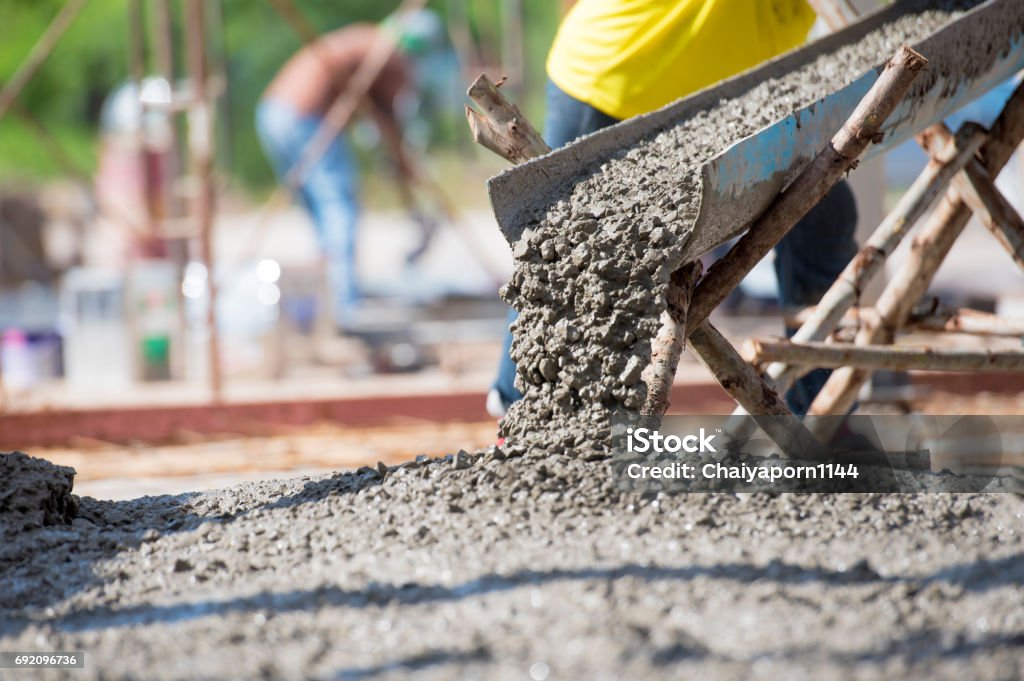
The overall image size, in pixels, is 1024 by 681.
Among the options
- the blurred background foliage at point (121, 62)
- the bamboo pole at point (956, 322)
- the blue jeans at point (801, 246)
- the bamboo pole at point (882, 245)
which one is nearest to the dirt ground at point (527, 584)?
the bamboo pole at point (882, 245)

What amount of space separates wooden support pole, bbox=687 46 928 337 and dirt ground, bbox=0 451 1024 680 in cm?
41

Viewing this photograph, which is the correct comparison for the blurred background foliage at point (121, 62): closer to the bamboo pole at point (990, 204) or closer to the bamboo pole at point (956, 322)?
the bamboo pole at point (956, 322)

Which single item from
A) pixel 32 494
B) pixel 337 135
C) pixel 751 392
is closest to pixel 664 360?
pixel 751 392

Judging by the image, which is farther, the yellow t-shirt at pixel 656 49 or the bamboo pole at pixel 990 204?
the bamboo pole at pixel 990 204

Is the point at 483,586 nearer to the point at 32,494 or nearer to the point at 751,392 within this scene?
the point at 751,392

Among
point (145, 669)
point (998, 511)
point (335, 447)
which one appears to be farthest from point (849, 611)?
point (335, 447)

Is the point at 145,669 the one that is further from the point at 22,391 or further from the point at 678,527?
the point at 22,391

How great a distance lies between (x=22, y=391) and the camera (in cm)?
554

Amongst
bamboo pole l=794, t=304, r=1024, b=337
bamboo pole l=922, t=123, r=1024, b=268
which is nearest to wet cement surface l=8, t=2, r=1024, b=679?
bamboo pole l=922, t=123, r=1024, b=268

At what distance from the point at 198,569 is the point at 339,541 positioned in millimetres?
228

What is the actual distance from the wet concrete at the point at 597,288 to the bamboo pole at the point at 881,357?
1.52ft

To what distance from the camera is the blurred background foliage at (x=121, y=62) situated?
1656 cm

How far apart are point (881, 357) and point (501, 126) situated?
39.5 inches

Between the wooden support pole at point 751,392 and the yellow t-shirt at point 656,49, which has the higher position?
the yellow t-shirt at point 656,49
